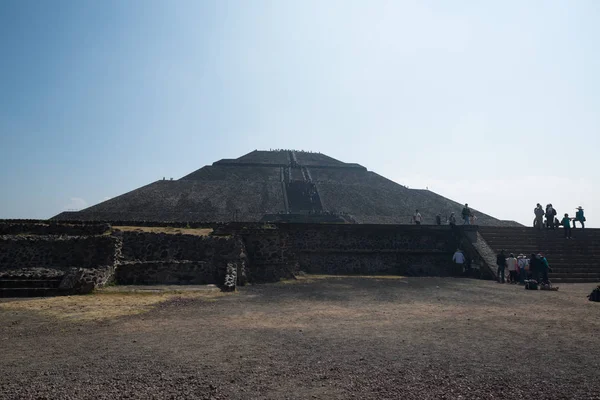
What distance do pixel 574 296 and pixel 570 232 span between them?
10736mm

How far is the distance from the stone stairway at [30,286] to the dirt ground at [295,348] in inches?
36.8

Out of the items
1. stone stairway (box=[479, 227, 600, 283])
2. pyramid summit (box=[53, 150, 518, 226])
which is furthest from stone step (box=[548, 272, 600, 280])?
pyramid summit (box=[53, 150, 518, 226])

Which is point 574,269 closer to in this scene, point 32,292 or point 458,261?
point 458,261

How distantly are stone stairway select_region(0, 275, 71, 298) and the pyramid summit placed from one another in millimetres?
19536

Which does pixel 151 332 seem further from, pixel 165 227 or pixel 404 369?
pixel 165 227

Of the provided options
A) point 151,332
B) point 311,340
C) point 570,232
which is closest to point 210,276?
point 151,332

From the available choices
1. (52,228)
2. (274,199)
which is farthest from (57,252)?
(274,199)

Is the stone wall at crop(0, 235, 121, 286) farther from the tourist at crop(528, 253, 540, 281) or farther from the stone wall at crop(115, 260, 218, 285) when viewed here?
the tourist at crop(528, 253, 540, 281)

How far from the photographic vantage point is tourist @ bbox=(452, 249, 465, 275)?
20067 mm

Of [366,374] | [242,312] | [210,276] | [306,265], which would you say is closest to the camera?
[366,374]

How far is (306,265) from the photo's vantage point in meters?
21.2

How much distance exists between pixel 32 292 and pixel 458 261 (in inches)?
696

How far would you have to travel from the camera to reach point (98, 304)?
10.7 meters

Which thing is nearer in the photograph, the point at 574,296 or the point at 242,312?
the point at 242,312
